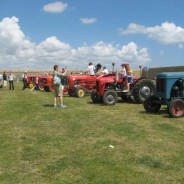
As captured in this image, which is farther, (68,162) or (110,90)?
(110,90)

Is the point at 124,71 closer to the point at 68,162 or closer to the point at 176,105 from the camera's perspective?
the point at 176,105

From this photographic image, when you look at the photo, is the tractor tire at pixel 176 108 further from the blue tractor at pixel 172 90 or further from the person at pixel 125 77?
the person at pixel 125 77

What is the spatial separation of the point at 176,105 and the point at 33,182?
6.67m

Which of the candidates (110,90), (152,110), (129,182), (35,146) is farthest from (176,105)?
(129,182)

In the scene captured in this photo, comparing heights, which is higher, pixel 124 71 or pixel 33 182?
pixel 124 71

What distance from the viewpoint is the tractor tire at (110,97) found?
48.3 ft

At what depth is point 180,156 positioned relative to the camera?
6.46m

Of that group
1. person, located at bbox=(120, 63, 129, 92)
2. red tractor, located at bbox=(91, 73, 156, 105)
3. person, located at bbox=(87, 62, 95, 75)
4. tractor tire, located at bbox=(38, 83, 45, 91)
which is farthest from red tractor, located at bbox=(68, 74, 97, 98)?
tractor tire, located at bbox=(38, 83, 45, 91)

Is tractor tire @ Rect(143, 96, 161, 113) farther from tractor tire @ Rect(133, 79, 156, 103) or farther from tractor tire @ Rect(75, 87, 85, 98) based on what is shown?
tractor tire @ Rect(75, 87, 85, 98)

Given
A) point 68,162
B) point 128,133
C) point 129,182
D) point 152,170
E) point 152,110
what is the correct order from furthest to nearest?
point 152,110
point 128,133
point 68,162
point 152,170
point 129,182

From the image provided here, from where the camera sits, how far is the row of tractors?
37.7ft

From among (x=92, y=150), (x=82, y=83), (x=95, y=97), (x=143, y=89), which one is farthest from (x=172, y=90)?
(x=82, y=83)

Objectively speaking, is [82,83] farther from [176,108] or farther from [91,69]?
[176,108]

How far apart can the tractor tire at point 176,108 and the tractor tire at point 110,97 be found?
393 cm
